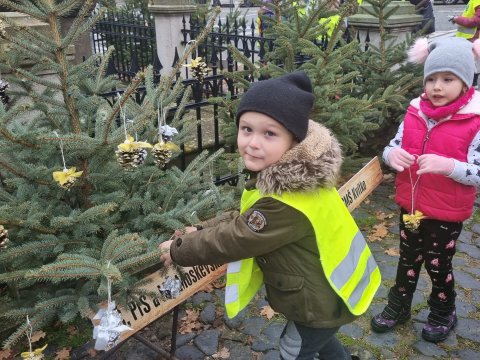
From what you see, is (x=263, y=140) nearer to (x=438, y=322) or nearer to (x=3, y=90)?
(x=3, y=90)

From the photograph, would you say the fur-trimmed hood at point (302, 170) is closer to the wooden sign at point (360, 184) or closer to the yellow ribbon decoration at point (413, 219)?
the yellow ribbon decoration at point (413, 219)

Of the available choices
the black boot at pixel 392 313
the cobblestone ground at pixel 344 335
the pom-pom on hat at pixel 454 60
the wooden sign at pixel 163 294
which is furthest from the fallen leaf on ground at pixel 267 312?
the pom-pom on hat at pixel 454 60

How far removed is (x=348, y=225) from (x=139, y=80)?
1.16m

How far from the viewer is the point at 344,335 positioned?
315 cm

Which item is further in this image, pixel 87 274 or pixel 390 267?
pixel 390 267

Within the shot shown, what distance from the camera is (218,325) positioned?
3299mm

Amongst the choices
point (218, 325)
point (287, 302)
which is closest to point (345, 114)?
point (218, 325)

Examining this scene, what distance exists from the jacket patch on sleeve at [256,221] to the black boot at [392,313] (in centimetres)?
170

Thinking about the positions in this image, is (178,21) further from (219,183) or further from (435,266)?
(435,266)

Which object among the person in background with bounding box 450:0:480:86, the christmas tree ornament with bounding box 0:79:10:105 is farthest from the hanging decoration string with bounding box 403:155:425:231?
the person in background with bounding box 450:0:480:86

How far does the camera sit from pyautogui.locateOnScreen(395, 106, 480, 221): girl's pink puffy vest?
8.34 ft

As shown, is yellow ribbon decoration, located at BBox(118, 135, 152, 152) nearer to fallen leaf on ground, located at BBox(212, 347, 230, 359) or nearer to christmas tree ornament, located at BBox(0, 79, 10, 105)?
christmas tree ornament, located at BBox(0, 79, 10, 105)

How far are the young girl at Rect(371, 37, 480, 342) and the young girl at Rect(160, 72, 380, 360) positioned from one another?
2.55 ft

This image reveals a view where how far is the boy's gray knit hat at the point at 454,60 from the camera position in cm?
248
